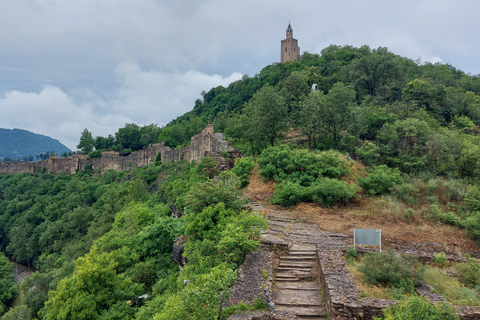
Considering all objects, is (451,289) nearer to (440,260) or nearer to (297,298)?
(440,260)

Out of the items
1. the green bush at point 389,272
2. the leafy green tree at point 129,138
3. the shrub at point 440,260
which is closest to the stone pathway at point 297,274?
the green bush at point 389,272

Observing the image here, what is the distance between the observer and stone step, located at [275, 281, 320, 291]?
21.2 ft

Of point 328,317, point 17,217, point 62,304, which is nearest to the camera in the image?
point 328,317

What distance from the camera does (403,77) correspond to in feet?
90.6

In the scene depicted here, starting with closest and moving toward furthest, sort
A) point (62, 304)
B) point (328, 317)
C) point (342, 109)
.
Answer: point (328, 317)
point (62, 304)
point (342, 109)

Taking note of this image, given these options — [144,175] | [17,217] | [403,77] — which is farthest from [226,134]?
[17,217]

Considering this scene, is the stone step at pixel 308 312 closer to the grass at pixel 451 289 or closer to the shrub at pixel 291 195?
the grass at pixel 451 289

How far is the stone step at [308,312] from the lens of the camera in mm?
5491

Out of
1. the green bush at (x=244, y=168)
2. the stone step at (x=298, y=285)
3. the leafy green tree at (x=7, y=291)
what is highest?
the green bush at (x=244, y=168)

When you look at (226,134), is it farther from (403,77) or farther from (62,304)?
(62,304)

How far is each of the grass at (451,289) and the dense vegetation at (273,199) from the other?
0.53 meters

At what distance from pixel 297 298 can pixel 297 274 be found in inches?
36.7

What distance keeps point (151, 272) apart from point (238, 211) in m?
4.11

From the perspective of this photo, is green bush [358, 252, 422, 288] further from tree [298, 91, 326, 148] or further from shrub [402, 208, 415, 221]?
tree [298, 91, 326, 148]
